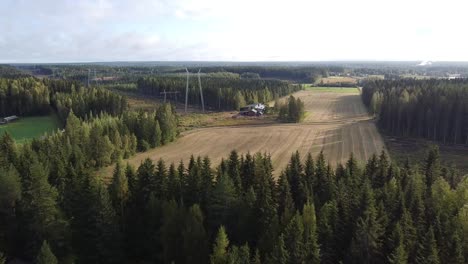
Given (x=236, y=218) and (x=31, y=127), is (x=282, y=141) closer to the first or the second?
(x=236, y=218)

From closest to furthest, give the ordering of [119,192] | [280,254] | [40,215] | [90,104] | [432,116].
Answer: [280,254], [40,215], [119,192], [432,116], [90,104]

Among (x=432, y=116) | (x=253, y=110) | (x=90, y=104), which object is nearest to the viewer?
(x=432, y=116)

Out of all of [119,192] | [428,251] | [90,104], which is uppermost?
[90,104]

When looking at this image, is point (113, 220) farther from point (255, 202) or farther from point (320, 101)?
point (320, 101)

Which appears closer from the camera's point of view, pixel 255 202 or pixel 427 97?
pixel 255 202

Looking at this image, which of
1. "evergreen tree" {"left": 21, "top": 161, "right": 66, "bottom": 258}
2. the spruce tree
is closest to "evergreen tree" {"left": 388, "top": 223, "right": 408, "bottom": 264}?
the spruce tree

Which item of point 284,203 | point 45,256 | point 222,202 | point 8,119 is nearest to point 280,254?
point 284,203

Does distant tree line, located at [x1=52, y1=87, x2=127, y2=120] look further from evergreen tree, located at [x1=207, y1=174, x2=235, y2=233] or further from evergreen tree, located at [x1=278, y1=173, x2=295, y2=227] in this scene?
evergreen tree, located at [x1=278, y1=173, x2=295, y2=227]

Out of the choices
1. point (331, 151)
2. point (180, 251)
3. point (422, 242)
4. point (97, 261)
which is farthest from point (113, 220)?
point (331, 151)
